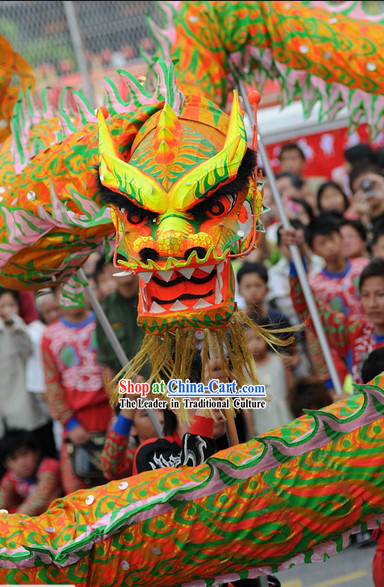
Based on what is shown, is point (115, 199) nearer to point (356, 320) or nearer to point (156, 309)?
point (156, 309)

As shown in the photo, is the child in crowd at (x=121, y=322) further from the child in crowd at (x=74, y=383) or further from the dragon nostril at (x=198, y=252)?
the dragon nostril at (x=198, y=252)

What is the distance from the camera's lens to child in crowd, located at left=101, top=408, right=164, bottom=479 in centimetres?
362

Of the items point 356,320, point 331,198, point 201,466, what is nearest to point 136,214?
point 201,466

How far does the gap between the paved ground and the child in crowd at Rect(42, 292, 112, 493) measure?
1098mm

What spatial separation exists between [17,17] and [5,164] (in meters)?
3.32

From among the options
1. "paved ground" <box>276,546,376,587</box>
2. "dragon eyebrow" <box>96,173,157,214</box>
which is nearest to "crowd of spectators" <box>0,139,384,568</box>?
"paved ground" <box>276,546,376,587</box>

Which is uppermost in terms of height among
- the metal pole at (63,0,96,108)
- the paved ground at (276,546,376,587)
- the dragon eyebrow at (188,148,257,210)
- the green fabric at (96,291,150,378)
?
the metal pole at (63,0,96,108)

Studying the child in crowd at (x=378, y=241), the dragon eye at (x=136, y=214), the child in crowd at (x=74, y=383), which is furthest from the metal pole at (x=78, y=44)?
the dragon eye at (x=136, y=214)

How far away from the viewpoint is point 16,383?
540 centimetres

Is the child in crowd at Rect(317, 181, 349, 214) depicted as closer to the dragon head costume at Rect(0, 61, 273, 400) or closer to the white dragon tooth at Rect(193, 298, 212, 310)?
the dragon head costume at Rect(0, 61, 273, 400)

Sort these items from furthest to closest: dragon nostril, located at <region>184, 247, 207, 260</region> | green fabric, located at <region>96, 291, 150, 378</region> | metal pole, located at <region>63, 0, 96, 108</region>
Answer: metal pole, located at <region>63, 0, 96, 108</region> < green fabric, located at <region>96, 291, 150, 378</region> < dragon nostril, located at <region>184, 247, 207, 260</region>

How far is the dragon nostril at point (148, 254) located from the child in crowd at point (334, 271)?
259 centimetres

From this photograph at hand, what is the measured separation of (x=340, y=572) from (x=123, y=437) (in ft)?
3.77

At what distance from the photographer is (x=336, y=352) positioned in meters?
4.79
